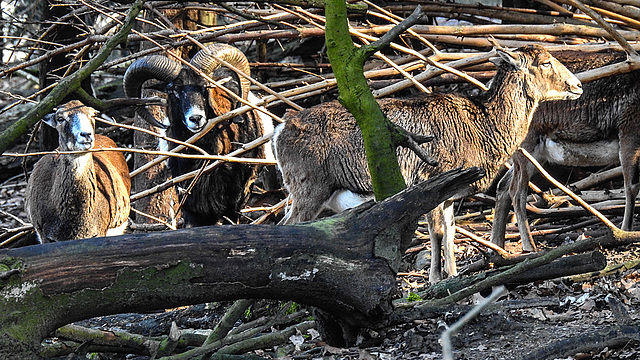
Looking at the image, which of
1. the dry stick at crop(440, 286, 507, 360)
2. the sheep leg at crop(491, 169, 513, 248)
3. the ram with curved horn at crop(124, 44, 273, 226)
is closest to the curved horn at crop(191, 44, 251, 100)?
the ram with curved horn at crop(124, 44, 273, 226)

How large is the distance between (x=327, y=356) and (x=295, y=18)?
5109 mm

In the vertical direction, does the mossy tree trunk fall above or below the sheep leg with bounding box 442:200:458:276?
above

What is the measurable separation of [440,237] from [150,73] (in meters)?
4.28

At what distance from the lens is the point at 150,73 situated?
9.34 metres

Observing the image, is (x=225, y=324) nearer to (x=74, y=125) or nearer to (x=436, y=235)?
(x=436, y=235)

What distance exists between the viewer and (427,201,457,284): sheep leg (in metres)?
7.01

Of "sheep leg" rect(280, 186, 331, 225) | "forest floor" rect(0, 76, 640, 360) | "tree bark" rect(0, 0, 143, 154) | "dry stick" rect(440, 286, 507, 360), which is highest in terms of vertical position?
"tree bark" rect(0, 0, 143, 154)

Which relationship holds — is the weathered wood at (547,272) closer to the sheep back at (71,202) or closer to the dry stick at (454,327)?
the dry stick at (454,327)

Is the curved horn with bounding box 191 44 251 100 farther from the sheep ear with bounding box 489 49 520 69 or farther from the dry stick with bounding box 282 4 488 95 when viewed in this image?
the sheep ear with bounding box 489 49 520 69

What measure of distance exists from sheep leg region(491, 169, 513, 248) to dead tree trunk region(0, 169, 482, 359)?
3.99 metres

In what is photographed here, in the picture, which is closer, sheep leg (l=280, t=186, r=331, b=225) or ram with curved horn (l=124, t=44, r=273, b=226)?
sheep leg (l=280, t=186, r=331, b=225)

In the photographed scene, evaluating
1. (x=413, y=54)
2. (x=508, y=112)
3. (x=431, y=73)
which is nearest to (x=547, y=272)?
(x=508, y=112)

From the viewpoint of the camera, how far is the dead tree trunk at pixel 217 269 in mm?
3490

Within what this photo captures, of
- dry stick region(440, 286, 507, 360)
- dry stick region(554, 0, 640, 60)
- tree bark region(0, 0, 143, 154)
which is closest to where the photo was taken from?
dry stick region(440, 286, 507, 360)
